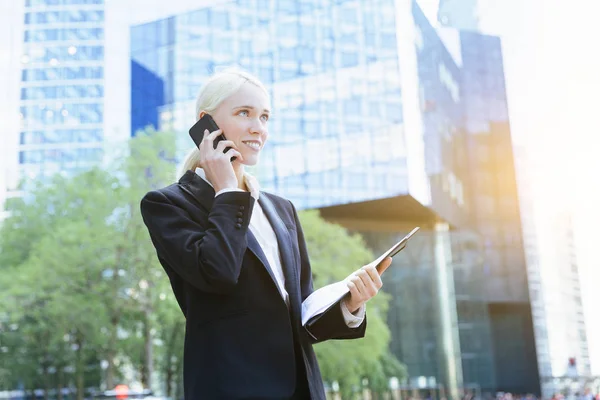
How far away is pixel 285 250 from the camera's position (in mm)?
1438

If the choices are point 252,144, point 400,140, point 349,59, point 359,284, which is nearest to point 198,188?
point 252,144

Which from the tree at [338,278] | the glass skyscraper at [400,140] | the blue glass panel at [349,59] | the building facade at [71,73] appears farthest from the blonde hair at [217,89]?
the building facade at [71,73]

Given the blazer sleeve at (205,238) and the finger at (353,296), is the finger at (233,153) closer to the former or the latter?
the blazer sleeve at (205,238)

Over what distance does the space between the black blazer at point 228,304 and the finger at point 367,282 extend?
79 mm

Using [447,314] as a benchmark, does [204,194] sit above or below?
below

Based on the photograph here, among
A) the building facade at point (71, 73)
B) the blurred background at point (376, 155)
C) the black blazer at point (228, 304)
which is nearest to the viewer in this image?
the black blazer at point (228, 304)

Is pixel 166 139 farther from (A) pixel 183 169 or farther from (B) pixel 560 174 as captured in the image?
(B) pixel 560 174

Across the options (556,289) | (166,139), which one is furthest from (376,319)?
(556,289)

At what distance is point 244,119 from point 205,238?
0.27 meters

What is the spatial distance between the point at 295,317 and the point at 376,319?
1732 centimetres

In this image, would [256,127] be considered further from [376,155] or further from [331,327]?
[376,155]

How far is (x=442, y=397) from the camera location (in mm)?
30312

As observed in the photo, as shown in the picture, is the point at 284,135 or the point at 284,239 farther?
the point at 284,135

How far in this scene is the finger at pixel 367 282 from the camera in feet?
4.36
